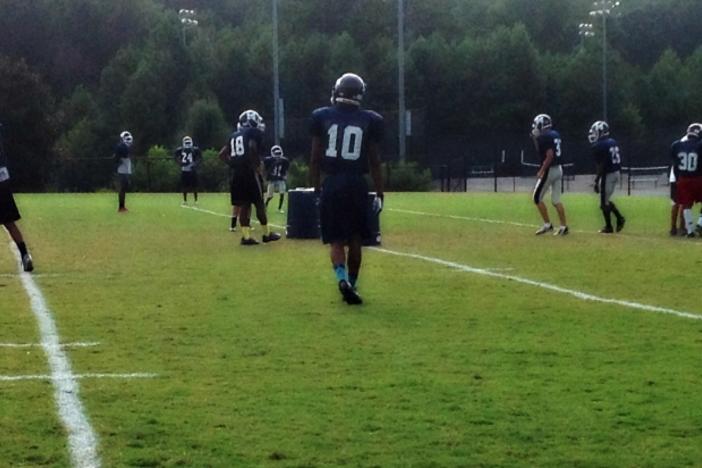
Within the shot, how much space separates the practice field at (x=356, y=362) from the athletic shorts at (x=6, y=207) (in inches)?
24.3

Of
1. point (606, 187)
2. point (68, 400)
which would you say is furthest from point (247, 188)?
point (68, 400)

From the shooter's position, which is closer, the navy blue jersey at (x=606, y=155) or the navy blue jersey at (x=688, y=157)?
the navy blue jersey at (x=688, y=157)

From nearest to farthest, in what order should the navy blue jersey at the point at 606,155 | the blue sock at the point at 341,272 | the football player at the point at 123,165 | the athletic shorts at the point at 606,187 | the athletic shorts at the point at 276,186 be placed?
the blue sock at the point at 341,272
the athletic shorts at the point at 606,187
the navy blue jersey at the point at 606,155
the football player at the point at 123,165
the athletic shorts at the point at 276,186

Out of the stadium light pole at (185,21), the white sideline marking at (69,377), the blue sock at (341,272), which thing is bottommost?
the white sideline marking at (69,377)

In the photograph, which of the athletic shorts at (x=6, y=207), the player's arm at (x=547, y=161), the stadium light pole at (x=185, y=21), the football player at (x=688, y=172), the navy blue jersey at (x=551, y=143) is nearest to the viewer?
the athletic shorts at (x=6, y=207)

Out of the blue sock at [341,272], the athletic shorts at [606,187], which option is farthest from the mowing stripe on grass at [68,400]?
the athletic shorts at [606,187]

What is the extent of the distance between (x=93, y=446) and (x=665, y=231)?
1885cm

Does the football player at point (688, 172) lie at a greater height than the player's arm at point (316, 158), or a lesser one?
lesser

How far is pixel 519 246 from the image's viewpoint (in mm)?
20094

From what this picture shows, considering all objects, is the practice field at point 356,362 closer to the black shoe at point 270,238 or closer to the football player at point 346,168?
the football player at point 346,168

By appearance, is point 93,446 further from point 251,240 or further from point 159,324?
point 251,240

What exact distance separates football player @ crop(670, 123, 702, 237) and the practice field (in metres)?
4.66

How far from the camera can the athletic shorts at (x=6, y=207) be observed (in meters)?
15.3

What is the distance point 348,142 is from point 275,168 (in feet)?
83.8
